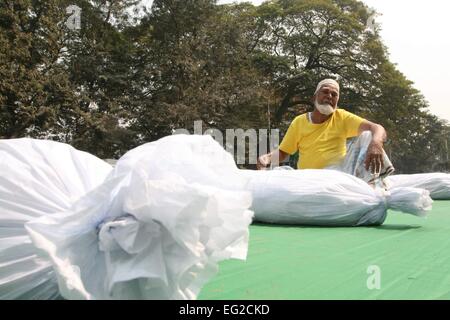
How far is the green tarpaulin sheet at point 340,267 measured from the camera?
1.19 metres

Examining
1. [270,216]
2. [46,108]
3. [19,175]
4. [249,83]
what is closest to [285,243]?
[270,216]

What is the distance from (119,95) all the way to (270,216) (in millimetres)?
13673

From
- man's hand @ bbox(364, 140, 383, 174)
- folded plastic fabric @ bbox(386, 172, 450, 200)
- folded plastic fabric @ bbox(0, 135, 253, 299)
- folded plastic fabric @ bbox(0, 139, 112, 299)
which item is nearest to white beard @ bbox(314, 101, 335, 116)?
man's hand @ bbox(364, 140, 383, 174)

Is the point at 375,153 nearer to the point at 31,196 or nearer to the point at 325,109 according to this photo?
the point at 325,109

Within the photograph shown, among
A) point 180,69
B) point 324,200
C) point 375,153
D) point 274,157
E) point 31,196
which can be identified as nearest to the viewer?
point 31,196

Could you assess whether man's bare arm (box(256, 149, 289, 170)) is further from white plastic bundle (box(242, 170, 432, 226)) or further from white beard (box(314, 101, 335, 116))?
white plastic bundle (box(242, 170, 432, 226))

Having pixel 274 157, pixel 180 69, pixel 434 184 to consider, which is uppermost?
pixel 180 69

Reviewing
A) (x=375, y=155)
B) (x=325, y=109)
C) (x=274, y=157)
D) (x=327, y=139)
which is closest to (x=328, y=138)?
(x=327, y=139)

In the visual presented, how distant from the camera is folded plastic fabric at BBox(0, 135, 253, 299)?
795 millimetres

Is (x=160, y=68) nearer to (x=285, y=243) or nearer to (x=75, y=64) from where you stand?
(x=75, y=64)

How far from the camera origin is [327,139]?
3.53 m

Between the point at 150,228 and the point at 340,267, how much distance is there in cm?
84

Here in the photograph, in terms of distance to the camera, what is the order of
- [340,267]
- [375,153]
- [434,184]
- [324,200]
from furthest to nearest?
[434,184] < [375,153] < [324,200] < [340,267]

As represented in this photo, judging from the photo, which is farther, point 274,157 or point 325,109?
point 274,157
